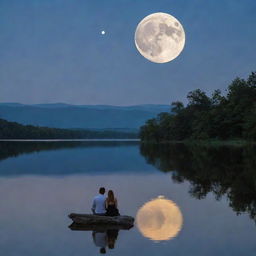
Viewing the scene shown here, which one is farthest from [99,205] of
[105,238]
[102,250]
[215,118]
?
[215,118]

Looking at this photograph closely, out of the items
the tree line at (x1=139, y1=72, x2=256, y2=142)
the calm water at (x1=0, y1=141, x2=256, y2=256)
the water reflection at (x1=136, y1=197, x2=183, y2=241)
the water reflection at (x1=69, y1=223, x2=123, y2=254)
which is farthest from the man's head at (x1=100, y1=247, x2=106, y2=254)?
the tree line at (x1=139, y1=72, x2=256, y2=142)

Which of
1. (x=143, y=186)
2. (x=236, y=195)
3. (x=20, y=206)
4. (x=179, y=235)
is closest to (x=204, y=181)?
(x=143, y=186)

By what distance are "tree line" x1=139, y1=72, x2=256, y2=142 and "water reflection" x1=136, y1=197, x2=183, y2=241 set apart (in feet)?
244

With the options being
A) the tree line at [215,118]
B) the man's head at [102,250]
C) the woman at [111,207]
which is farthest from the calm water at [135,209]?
the tree line at [215,118]

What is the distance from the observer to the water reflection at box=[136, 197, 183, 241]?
51.3 feet

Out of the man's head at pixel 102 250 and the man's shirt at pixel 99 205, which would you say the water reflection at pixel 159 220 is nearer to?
the man's shirt at pixel 99 205

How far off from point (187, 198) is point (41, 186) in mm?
11178

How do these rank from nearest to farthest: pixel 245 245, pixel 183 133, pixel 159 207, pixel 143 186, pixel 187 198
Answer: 1. pixel 245 245
2. pixel 159 207
3. pixel 187 198
4. pixel 143 186
5. pixel 183 133

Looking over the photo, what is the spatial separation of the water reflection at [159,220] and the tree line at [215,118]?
7424cm

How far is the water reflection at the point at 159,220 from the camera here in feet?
51.3

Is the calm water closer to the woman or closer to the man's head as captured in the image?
the man's head

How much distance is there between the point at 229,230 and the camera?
16.3 m

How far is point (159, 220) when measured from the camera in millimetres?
17828

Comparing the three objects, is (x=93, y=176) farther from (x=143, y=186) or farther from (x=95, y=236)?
(x=95, y=236)
